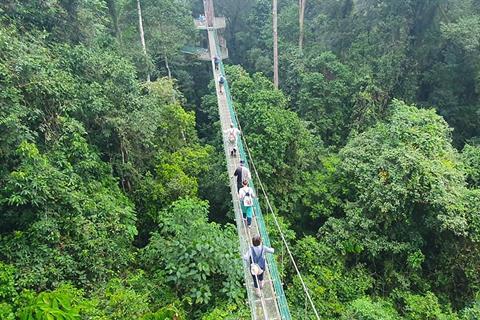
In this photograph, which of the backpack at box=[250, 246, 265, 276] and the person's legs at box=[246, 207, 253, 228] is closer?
the backpack at box=[250, 246, 265, 276]

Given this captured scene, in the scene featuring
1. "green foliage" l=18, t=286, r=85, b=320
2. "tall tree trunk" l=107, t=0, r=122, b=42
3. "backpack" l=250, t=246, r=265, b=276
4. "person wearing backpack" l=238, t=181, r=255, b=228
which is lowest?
"green foliage" l=18, t=286, r=85, b=320

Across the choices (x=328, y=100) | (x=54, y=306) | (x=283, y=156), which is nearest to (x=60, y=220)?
(x=54, y=306)

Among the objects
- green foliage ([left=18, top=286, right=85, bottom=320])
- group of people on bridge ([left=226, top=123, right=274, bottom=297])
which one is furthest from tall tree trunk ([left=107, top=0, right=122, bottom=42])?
green foliage ([left=18, top=286, right=85, bottom=320])

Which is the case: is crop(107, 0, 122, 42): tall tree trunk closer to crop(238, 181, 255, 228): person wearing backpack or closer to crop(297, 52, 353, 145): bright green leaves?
crop(297, 52, 353, 145): bright green leaves

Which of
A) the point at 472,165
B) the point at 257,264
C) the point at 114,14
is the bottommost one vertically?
the point at 472,165

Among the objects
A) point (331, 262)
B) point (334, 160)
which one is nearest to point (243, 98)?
point (334, 160)

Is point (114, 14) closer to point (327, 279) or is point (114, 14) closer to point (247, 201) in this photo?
point (247, 201)

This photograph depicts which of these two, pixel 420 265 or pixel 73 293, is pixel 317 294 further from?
pixel 73 293
